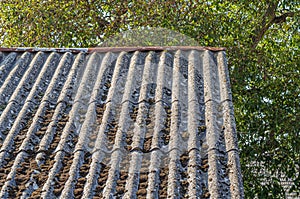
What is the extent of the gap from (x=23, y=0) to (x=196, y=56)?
5.52 metres

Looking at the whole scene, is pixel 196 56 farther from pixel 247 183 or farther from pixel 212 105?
pixel 247 183

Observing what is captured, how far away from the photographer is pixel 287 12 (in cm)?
884

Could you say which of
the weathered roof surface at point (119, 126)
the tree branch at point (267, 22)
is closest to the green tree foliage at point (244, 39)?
the tree branch at point (267, 22)

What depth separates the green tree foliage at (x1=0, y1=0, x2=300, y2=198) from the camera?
25.0ft

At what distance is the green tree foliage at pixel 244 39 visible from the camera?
761cm

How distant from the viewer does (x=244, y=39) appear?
8344 millimetres

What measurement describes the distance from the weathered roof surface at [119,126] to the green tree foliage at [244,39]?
3564 millimetres

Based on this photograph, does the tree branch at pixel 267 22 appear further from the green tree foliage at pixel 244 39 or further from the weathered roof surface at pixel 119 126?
the weathered roof surface at pixel 119 126

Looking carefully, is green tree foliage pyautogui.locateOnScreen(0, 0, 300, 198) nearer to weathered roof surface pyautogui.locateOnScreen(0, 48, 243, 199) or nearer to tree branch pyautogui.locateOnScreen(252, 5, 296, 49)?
tree branch pyautogui.locateOnScreen(252, 5, 296, 49)

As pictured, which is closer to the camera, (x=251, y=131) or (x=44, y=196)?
(x=44, y=196)

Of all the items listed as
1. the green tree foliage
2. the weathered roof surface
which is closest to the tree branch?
the green tree foliage

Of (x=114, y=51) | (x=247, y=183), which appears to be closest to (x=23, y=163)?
(x=114, y=51)

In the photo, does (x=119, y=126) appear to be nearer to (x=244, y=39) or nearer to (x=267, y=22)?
(x=244, y=39)

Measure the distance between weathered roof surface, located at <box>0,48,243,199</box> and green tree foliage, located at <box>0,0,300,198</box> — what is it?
3564mm
